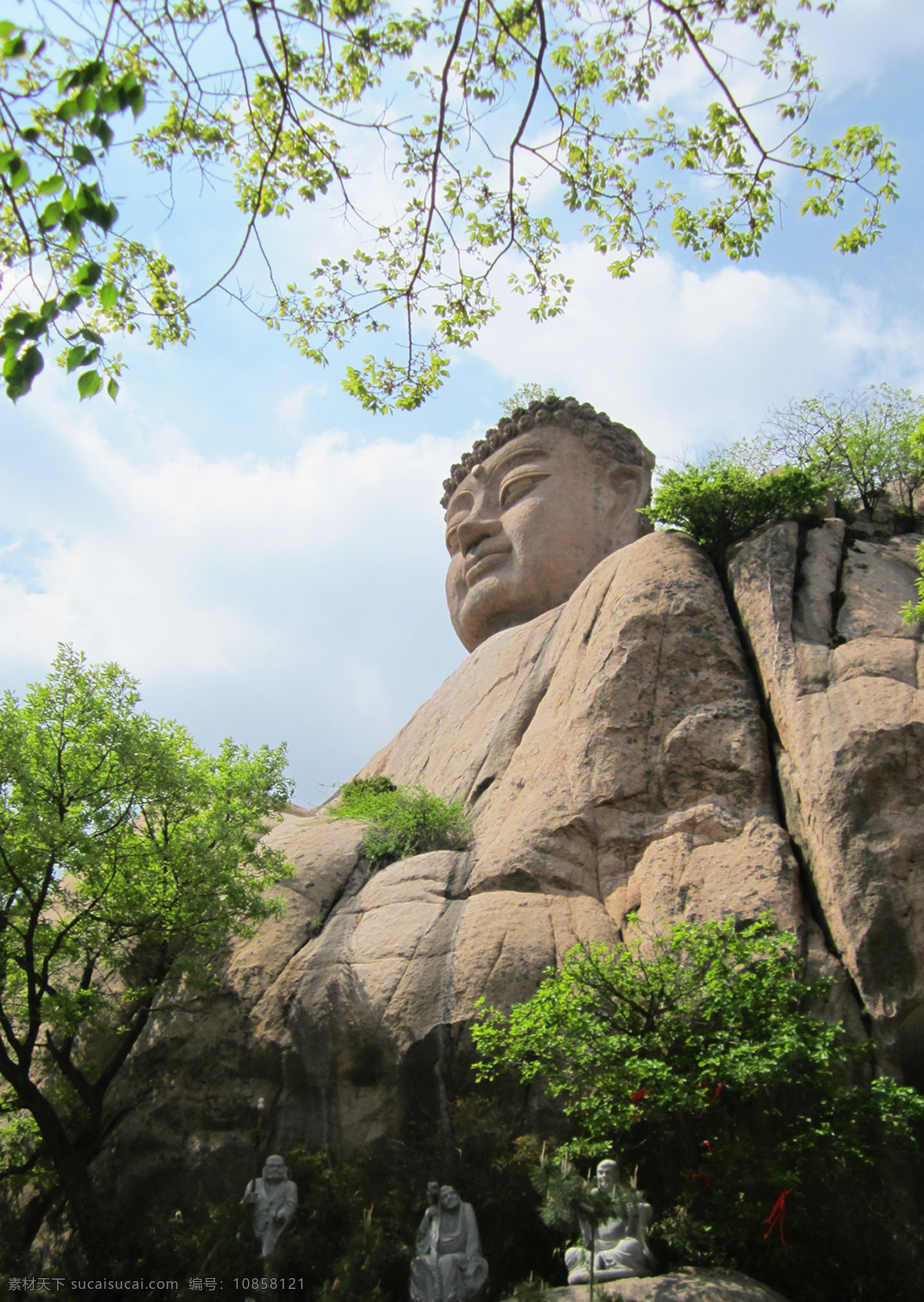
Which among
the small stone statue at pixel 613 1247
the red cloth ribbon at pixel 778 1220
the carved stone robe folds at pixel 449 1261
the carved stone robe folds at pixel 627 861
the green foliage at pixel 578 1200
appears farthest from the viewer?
the carved stone robe folds at pixel 627 861

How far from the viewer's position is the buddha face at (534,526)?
1655 centimetres

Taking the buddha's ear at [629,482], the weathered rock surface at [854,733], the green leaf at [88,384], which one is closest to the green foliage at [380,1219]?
the weathered rock surface at [854,733]

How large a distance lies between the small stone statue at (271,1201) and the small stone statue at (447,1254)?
1176mm

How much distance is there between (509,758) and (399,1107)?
477 cm

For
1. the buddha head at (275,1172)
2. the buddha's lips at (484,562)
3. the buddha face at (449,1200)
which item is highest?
the buddha's lips at (484,562)

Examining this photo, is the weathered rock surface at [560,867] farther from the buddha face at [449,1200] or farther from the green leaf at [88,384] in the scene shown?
the green leaf at [88,384]

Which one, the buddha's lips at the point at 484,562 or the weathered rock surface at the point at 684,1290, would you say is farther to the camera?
the buddha's lips at the point at 484,562

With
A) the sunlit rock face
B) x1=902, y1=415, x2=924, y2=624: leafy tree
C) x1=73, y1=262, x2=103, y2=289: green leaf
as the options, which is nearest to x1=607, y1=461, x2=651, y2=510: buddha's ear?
the sunlit rock face

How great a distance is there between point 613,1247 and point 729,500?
810 cm

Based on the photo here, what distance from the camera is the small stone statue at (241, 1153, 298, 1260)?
27.7 feet

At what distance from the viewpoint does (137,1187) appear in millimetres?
9445

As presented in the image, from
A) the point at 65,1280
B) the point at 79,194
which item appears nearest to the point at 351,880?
the point at 65,1280

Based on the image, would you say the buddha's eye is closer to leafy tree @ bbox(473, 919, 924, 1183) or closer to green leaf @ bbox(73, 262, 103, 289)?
leafy tree @ bbox(473, 919, 924, 1183)

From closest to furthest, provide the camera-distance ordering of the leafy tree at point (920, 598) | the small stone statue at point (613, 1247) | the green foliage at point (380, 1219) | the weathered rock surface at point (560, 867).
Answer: the small stone statue at point (613, 1247) < the green foliage at point (380, 1219) < the weathered rock surface at point (560, 867) < the leafy tree at point (920, 598)
